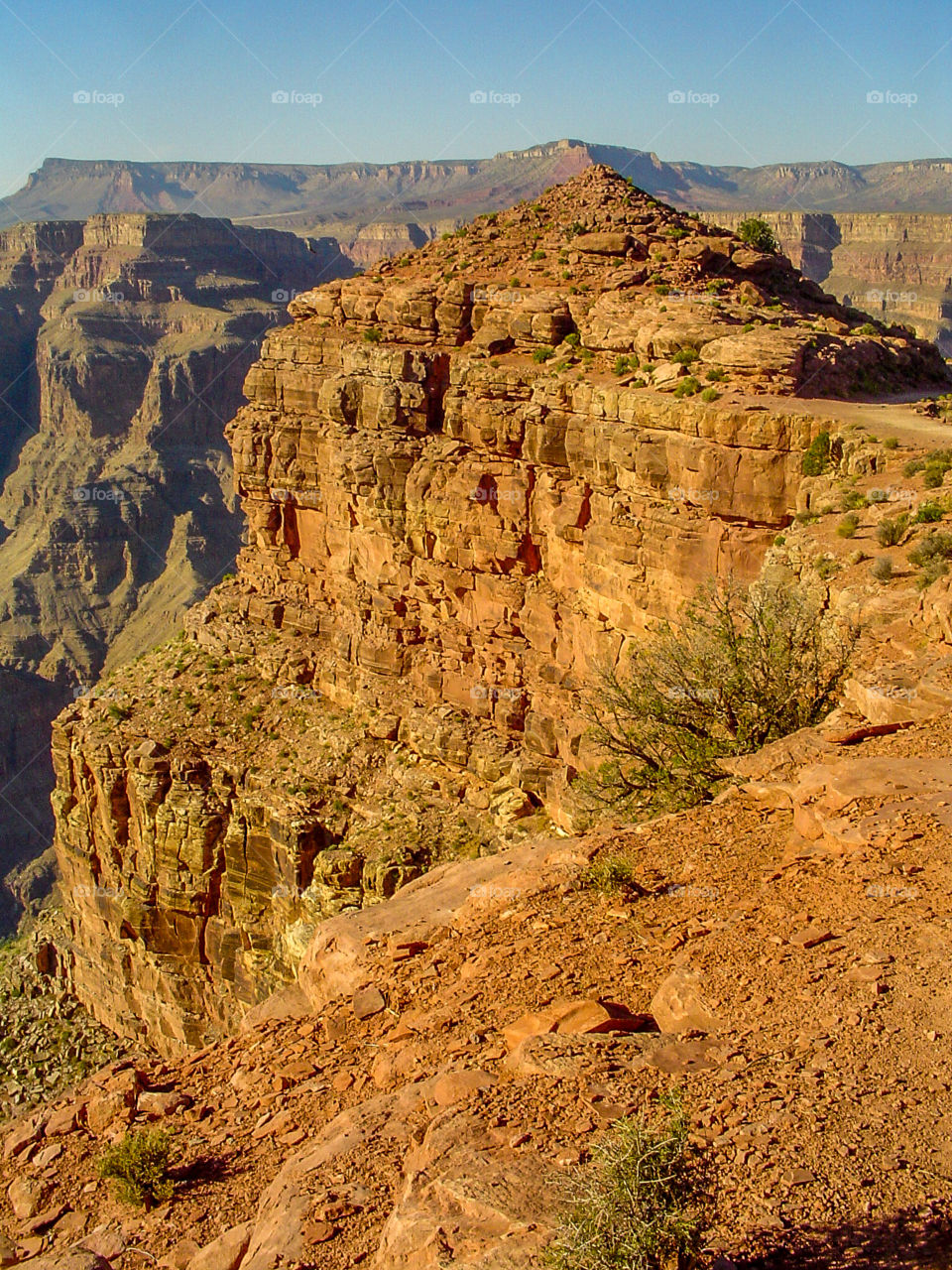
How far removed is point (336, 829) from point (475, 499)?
10.4 metres

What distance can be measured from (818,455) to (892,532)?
4.00 meters

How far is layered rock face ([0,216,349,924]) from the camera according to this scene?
344 ft

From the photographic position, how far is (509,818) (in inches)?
1280

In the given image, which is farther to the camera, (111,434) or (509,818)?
(111,434)

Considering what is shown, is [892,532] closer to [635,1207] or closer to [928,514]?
[928,514]

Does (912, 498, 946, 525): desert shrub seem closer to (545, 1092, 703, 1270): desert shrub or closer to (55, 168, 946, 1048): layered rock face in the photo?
(55, 168, 946, 1048): layered rock face

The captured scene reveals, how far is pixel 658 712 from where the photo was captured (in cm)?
1909

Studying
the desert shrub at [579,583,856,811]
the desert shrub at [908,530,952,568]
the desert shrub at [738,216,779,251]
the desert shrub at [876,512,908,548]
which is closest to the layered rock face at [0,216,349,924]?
the desert shrub at [738,216,779,251]

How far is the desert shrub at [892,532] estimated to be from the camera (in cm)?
2148

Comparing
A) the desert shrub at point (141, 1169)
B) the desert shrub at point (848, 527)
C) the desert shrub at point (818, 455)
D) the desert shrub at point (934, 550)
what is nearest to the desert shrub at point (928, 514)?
the desert shrub at point (848, 527)

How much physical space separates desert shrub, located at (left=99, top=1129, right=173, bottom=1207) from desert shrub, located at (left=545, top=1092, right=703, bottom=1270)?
15.1ft

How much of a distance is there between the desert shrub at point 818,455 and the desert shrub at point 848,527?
2.30m

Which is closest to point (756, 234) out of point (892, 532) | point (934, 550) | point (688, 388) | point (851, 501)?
point (688, 388)

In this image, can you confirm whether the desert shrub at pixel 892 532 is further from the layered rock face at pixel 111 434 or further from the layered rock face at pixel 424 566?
the layered rock face at pixel 111 434
